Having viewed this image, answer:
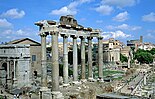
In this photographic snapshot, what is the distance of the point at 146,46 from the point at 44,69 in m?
143

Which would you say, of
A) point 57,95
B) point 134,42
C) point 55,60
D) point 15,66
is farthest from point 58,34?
point 134,42

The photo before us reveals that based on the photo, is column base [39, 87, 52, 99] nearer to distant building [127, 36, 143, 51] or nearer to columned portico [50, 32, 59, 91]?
columned portico [50, 32, 59, 91]

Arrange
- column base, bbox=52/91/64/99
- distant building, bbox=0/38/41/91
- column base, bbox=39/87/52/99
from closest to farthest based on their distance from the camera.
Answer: column base, bbox=52/91/64/99
column base, bbox=39/87/52/99
distant building, bbox=0/38/41/91

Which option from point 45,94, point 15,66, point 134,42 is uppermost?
point 134,42

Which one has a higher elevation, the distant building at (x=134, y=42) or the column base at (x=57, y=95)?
the distant building at (x=134, y=42)

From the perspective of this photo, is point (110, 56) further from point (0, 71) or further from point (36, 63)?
point (0, 71)

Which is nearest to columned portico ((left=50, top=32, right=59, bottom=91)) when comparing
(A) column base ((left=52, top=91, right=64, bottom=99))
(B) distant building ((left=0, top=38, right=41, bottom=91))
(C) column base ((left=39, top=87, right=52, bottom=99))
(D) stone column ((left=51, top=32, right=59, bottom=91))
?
(D) stone column ((left=51, top=32, right=59, bottom=91))

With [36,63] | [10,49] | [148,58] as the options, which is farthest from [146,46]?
[10,49]

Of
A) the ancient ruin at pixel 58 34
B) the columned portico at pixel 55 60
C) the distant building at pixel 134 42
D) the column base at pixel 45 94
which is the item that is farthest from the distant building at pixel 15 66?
the distant building at pixel 134 42

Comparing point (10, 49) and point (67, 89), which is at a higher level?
point (10, 49)

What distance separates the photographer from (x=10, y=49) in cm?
4072

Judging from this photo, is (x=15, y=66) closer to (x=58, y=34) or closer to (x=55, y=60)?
(x=58, y=34)

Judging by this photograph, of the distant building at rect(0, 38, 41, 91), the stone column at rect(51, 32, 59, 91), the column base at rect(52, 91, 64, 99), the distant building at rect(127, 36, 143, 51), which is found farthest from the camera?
the distant building at rect(127, 36, 143, 51)

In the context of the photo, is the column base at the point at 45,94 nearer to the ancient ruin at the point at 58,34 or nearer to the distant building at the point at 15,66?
the ancient ruin at the point at 58,34
